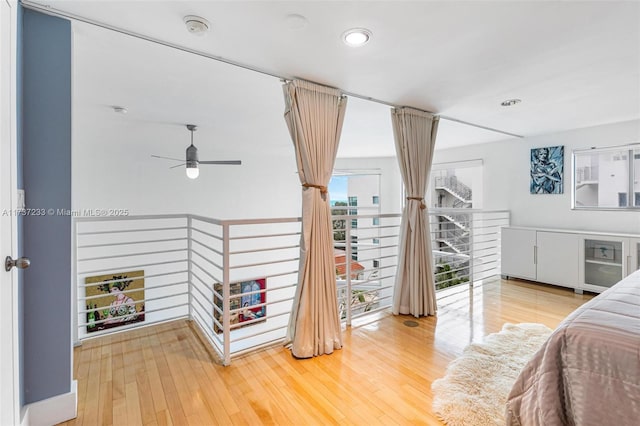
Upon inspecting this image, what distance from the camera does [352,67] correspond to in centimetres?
219

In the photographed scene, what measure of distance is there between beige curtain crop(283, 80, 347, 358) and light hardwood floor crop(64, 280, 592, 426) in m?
0.18

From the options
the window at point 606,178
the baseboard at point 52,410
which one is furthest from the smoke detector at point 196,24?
the window at point 606,178

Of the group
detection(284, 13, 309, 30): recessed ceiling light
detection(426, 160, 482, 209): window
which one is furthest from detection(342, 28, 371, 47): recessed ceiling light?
detection(426, 160, 482, 209): window

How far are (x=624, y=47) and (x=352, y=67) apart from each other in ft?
5.69

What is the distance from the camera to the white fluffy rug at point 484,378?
1.65 metres

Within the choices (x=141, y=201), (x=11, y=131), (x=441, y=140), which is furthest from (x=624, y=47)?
(x=141, y=201)

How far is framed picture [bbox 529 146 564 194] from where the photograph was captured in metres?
4.29

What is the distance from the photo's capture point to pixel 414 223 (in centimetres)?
310

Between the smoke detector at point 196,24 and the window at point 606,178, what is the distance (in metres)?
4.81

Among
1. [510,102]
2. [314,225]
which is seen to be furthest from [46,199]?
[510,102]

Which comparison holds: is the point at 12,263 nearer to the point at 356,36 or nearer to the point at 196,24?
the point at 196,24

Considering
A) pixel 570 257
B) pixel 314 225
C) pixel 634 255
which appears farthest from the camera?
pixel 570 257

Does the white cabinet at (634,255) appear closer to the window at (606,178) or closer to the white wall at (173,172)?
the window at (606,178)

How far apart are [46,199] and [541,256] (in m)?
5.15
